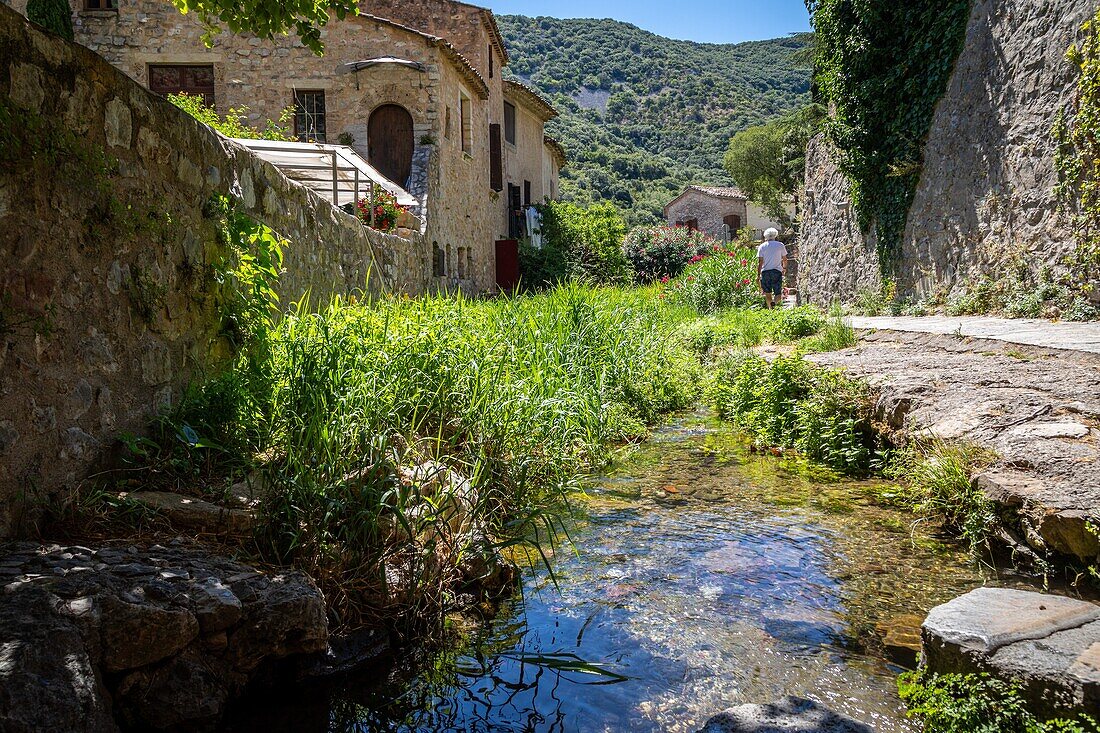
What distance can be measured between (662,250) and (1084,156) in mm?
18325

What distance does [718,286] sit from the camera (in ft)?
45.5

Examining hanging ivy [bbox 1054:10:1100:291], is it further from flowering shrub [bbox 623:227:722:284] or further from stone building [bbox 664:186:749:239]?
stone building [bbox 664:186:749:239]

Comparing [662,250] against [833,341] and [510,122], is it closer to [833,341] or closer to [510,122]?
[510,122]

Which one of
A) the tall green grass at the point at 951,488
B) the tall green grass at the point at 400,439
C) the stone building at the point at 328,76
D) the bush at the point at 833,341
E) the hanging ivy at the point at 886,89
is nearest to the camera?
the tall green grass at the point at 400,439

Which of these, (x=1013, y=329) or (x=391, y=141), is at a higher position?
(x=391, y=141)

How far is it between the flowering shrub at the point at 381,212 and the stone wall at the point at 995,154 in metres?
6.86

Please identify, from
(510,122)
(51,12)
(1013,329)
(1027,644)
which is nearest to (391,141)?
(51,12)

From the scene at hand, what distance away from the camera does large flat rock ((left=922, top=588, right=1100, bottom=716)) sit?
2.00 m

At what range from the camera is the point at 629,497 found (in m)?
4.63

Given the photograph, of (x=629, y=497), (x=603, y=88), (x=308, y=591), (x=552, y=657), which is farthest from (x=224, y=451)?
(x=603, y=88)

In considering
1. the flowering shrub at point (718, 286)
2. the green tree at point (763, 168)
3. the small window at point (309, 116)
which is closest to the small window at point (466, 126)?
the small window at point (309, 116)

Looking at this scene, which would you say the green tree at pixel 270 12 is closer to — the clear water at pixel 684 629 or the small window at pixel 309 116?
the clear water at pixel 684 629

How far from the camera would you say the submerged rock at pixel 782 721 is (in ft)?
7.23

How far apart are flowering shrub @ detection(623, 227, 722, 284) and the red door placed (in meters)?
4.99
